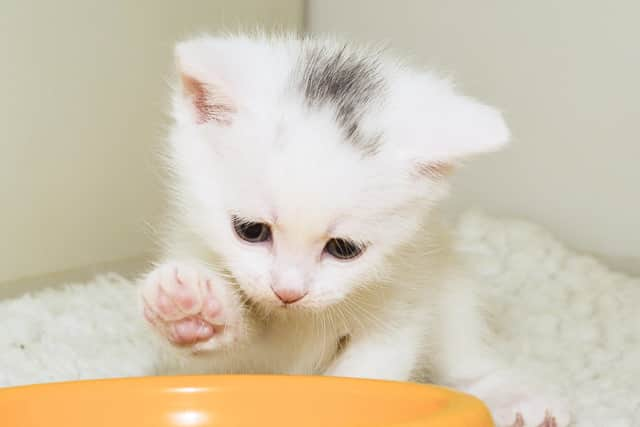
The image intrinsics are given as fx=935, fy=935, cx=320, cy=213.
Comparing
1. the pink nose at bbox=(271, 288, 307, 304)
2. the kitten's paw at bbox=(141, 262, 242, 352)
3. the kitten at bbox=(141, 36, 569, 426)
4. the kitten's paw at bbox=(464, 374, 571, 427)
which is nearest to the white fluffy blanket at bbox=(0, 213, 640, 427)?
the kitten's paw at bbox=(464, 374, 571, 427)

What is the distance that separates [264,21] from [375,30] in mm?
378

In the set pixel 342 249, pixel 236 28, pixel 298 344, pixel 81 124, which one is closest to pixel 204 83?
pixel 342 249

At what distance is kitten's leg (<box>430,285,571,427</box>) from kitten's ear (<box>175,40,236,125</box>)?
2.14ft

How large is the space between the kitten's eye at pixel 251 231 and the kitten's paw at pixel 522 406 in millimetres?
593

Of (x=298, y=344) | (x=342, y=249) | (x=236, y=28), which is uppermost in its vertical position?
(x=236, y=28)

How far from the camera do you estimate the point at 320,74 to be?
60.0 inches

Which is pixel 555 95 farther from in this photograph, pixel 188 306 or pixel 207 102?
pixel 188 306

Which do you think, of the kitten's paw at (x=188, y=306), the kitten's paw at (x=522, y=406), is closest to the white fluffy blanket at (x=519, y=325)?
the kitten's paw at (x=522, y=406)

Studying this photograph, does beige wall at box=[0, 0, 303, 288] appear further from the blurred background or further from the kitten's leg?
the kitten's leg

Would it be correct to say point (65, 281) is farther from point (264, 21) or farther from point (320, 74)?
point (320, 74)

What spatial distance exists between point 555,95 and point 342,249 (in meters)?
1.58

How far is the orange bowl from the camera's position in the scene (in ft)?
3.85

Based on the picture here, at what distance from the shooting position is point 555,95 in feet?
9.26

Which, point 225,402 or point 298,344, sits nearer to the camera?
point 225,402
